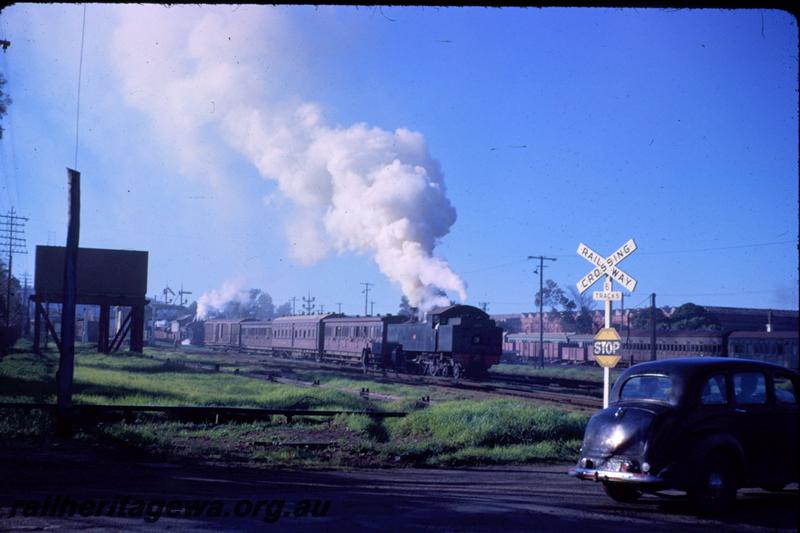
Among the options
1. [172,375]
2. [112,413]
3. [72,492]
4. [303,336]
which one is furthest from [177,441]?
[303,336]

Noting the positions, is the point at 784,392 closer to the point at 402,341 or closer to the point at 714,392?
the point at 714,392

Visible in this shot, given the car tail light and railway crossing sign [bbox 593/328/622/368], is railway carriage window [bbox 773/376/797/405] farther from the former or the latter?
railway crossing sign [bbox 593/328/622/368]

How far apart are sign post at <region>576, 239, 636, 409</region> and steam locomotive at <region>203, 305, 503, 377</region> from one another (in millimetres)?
21131

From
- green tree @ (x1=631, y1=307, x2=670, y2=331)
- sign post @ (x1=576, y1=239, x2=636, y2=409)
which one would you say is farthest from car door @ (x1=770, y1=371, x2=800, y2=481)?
green tree @ (x1=631, y1=307, x2=670, y2=331)

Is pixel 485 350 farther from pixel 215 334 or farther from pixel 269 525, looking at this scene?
pixel 215 334

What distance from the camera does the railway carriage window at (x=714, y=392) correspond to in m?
7.73

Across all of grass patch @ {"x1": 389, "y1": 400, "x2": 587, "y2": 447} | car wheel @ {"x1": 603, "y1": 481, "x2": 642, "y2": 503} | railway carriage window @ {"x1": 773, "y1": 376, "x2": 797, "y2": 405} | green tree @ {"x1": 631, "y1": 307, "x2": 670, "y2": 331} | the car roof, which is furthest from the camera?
green tree @ {"x1": 631, "y1": 307, "x2": 670, "y2": 331}

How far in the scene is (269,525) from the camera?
6.93 metres

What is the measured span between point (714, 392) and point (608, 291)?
402 centimetres

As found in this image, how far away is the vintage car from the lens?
741 cm

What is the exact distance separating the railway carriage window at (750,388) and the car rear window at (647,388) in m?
0.74

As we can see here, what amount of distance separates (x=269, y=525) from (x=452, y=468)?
468 cm

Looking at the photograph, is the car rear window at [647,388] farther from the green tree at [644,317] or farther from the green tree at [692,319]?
the green tree at [644,317]

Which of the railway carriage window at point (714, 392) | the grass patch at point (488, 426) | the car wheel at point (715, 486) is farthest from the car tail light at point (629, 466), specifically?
the grass patch at point (488, 426)
